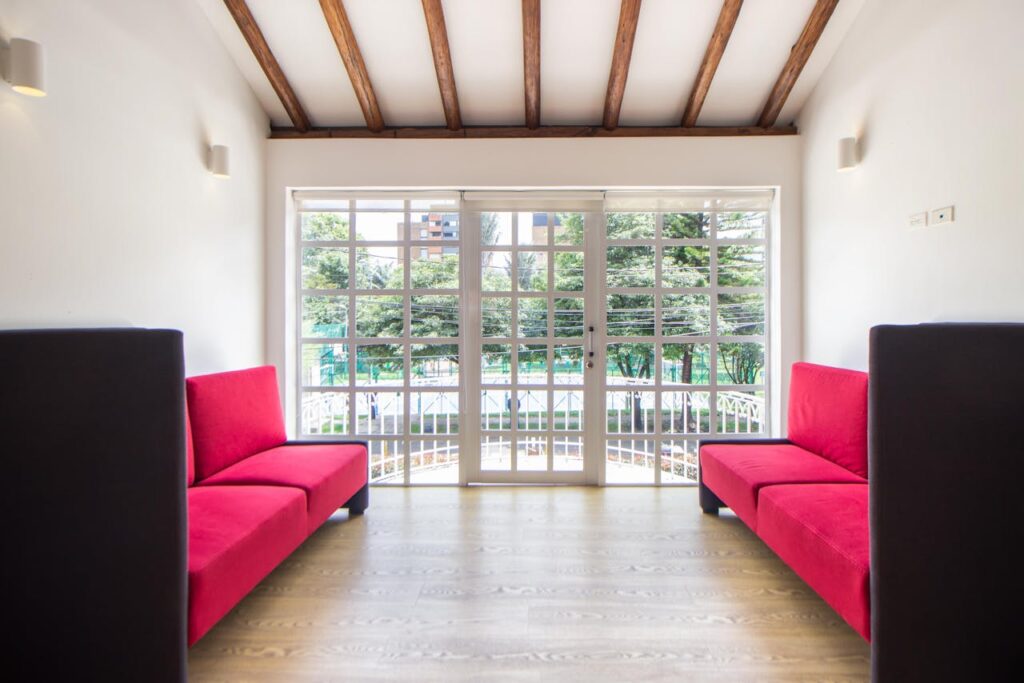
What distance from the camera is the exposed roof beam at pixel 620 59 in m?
2.76

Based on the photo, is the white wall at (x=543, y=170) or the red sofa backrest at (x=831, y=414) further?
the white wall at (x=543, y=170)

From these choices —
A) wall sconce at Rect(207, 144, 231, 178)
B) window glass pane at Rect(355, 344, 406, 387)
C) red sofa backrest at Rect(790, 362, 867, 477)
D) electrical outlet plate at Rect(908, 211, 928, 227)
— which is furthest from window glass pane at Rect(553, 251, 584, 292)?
wall sconce at Rect(207, 144, 231, 178)

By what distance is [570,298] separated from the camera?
3721mm

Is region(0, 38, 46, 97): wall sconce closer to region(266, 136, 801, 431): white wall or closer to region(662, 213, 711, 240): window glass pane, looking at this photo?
region(266, 136, 801, 431): white wall

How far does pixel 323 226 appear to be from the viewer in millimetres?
3744

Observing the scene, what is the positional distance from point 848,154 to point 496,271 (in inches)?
91.2

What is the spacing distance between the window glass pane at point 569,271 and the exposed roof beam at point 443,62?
120cm

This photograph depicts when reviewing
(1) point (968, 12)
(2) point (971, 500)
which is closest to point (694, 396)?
(2) point (971, 500)

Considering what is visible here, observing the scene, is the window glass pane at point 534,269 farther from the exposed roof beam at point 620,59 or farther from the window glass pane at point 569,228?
the exposed roof beam at point 620,59

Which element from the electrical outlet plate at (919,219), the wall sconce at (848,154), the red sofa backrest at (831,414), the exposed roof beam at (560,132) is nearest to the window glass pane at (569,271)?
the exposed roof beam at (560,132)

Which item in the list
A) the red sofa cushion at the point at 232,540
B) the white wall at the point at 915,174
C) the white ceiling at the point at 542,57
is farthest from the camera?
the white ceiling at the point at 542,57

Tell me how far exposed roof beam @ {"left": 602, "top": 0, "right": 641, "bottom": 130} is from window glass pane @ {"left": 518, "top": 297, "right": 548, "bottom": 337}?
134 centimetres

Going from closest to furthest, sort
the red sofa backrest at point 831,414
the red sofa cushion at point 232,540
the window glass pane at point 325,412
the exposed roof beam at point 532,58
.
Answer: the red sofa cushion at point 232,540
the red sofa backrest at point 831,414
the exposed roof beam at point 532,58
the window glass pane at point 325,412

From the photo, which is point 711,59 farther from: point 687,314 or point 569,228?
point 687,314
